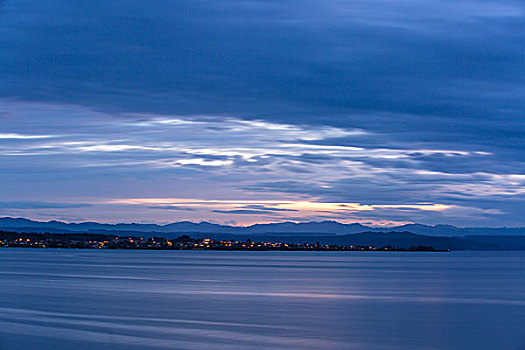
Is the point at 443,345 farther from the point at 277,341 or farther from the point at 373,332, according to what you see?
the point at 277,341

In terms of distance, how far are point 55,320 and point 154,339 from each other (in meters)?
7.54

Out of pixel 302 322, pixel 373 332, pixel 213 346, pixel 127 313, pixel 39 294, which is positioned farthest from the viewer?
pixel 39 294

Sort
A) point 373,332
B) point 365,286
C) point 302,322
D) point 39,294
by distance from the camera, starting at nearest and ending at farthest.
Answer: point 373,332, point 302,322, point 39,294, point 365,286

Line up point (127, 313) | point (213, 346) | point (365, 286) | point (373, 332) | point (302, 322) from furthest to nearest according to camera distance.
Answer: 1. point (365, 286)
2. point (127, 313)
3. point (302, 322)
4. point (373, 332)
5. point (213, 346)

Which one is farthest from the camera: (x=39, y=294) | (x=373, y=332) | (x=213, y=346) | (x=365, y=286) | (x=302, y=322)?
(x=365, y=286)

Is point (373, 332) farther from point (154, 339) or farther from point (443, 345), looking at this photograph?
point (154, 339)

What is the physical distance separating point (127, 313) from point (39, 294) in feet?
44.0

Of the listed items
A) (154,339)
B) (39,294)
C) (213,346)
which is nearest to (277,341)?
(213,346)

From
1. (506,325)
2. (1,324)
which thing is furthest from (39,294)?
(506,325)

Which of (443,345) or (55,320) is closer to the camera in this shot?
(443,345)

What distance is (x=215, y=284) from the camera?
2351 inches

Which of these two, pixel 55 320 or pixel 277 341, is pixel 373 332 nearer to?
pixel 277 341

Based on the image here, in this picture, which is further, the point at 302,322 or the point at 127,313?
the point at 127,313

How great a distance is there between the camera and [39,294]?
151 ft
